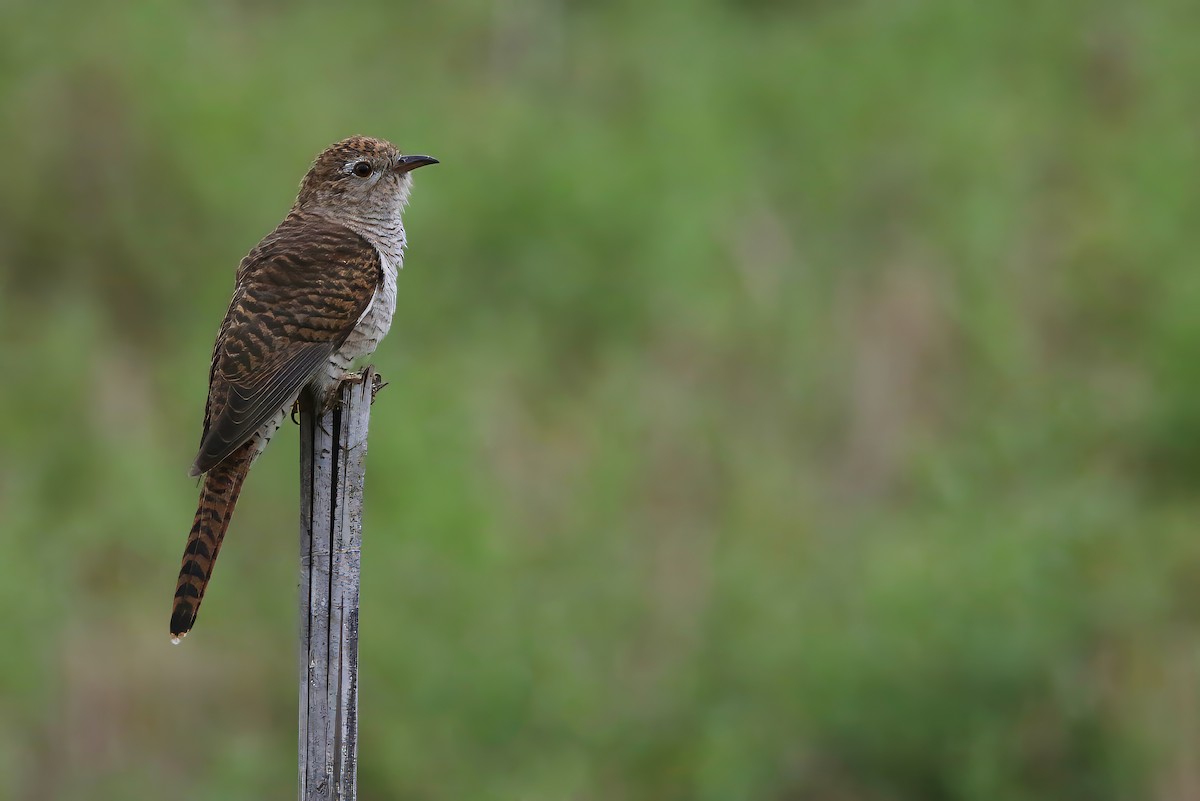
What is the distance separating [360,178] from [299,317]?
94 centimetres

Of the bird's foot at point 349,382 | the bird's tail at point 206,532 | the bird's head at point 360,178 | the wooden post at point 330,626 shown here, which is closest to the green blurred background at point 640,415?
the bird's head at point 360,178

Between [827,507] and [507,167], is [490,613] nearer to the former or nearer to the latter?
[827,507]

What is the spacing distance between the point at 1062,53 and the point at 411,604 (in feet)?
37.3

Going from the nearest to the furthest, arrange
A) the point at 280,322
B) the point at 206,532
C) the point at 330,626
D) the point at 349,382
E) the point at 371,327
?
the point at 330,626
the point at 206,532
the point at 349,382
the point at 280,322
the point at 371,327

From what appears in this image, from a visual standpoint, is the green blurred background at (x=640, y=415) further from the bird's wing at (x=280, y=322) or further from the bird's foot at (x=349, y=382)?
the bird's foot at (x=349, y=382)

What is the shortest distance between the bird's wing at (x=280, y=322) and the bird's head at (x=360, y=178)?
0.77ft

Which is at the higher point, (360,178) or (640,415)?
(360,178)

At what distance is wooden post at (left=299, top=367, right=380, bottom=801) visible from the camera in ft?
11.0

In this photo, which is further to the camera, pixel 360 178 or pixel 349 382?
pixel 360 178

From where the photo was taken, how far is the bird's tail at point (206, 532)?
339 centimetres

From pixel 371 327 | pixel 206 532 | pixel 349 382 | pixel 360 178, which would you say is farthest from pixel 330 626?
pixel 360 178

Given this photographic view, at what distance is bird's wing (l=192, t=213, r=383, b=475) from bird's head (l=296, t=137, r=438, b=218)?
9.3 inches

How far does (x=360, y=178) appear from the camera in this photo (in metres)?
5.10

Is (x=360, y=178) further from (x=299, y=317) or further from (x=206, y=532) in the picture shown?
(x=206, y=532)
